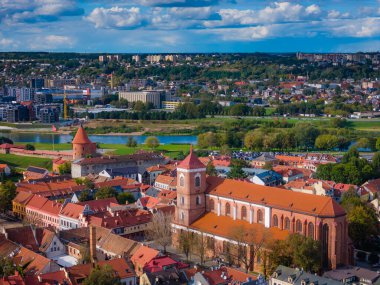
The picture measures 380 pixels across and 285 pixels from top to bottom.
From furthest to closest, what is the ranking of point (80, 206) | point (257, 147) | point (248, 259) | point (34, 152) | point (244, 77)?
point (244, 77) → point (257, 147) → point (34, 152) → point (80, 206) → point (248, 259)

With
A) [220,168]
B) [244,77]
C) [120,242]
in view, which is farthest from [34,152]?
[244,77]

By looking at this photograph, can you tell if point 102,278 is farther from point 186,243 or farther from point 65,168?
point 65,168

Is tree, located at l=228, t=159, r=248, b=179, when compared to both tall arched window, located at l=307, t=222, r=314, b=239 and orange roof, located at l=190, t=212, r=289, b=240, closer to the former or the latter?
orange roof, located at l=190, t=212, r=289, b=240

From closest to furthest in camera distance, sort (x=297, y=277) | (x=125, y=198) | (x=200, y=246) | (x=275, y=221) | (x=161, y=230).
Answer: (x=297, y=277) < (x=275, y=221) < (x=200, y=246) < (x=161, y=230) < (x=125, y=198)

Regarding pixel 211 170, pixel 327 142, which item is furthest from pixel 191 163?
pixel 327 142

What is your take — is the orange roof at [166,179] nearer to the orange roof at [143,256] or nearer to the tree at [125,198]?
the tree at [125,198]

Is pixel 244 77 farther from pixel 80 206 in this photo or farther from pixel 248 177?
pixel 80 206
